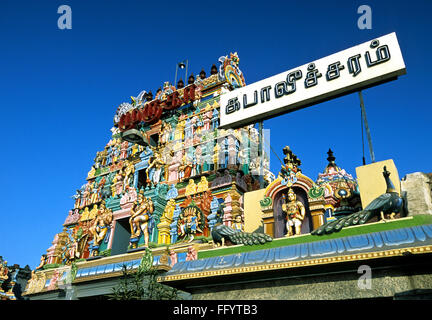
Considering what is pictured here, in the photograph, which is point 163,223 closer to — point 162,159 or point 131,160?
point 162,159

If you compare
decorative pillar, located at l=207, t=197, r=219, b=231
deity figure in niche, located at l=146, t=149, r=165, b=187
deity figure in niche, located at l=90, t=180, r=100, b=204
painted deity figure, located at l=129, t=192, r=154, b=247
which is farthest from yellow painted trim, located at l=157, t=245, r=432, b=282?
deity figure in niche, located at l=90, t=180, r=100, b=204

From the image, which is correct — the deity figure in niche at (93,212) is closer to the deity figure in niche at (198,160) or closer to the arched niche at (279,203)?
the deity figure in niche at (198,160)

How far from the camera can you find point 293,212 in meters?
12.9

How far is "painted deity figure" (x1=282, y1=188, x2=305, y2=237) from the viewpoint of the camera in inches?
504

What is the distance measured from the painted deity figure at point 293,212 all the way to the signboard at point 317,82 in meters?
4.87

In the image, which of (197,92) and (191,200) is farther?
(197,92)

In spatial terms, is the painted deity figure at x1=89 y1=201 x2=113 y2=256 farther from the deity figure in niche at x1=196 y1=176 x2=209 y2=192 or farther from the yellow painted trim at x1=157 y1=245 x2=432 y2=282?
the yellow painted trim at x1=157 y1=245 x2=432 y2=282

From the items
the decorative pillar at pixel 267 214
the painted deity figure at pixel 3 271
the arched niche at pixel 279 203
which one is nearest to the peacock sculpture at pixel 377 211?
the arched niche at pixel 279 203

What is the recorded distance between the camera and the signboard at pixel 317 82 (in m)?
14.0

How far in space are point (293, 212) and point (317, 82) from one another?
21.3 feet

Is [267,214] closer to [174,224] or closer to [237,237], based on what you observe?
[237,237]

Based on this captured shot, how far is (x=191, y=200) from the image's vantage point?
20.2 meters
